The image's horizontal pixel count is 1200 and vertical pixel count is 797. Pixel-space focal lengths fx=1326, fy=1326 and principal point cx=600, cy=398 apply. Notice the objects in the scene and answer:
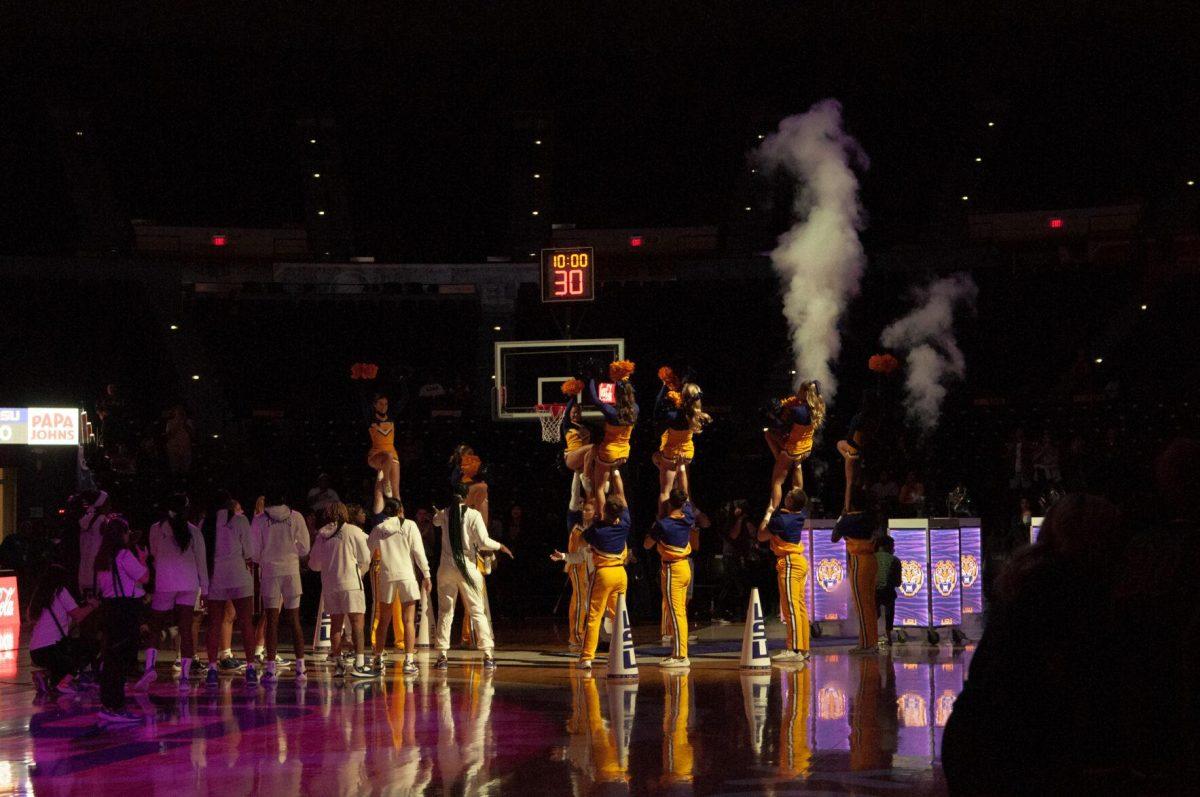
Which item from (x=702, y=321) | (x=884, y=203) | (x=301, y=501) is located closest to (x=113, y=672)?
(x=301, y=501)

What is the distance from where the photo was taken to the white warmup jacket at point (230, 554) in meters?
12.9

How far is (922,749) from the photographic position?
8312 millimetres

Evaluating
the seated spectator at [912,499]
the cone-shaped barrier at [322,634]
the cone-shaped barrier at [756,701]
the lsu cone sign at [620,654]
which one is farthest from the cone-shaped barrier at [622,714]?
the seated spectator at [912,499]

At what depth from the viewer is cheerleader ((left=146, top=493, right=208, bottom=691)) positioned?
1223 cm

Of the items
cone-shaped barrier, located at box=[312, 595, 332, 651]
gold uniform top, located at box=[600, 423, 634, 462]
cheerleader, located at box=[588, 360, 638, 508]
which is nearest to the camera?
cheerleader, located at box=[588, 360, 638, 508]

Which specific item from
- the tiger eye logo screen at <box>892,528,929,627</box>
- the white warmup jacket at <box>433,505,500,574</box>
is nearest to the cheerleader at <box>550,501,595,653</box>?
the white warmup jacket at <box>433,505,500,574</box>

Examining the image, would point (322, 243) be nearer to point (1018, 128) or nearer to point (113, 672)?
point (1018, 128)

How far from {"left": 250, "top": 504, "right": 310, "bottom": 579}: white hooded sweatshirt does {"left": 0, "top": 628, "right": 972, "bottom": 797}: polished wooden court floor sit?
3.77 ft

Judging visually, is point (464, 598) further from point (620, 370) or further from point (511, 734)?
point (511, 734)

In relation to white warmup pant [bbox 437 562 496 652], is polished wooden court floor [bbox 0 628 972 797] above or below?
below

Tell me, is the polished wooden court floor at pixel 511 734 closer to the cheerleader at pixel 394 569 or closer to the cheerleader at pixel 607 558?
the cheerleader at pixel 394 569

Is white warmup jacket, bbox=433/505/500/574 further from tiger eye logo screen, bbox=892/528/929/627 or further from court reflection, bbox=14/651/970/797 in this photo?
tiger eye logo screen, bbox=892/528/929/627

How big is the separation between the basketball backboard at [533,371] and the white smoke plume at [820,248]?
2.90 m

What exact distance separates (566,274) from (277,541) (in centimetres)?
526
